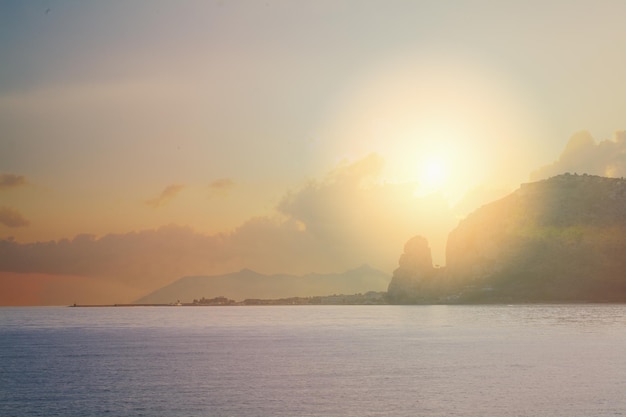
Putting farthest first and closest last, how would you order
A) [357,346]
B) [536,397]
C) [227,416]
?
1. [357,346]
2. [536,397]
3. [227,416]

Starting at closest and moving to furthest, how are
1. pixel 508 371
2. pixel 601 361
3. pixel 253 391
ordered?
pixel 253 391, pixel 508 371, pixel 601 361

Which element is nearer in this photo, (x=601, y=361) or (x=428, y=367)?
(x=428, y=367)

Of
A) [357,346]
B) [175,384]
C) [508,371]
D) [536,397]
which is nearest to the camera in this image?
[536,397]

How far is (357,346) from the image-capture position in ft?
515

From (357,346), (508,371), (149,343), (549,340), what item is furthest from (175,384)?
(549,340)

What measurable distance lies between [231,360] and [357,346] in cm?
4038

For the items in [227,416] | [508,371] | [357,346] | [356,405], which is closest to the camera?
[227,416]

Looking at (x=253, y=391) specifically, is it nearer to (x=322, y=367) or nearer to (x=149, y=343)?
(x=322, y=367)

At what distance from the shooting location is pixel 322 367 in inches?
4478

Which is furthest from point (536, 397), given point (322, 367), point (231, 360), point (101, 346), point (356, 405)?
point (101, 346)

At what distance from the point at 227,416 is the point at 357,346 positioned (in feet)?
292

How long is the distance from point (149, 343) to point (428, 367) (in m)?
87.9

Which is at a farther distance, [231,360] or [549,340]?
[549,340]

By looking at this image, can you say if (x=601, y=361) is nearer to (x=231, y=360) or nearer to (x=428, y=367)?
(x=428, y=367)
